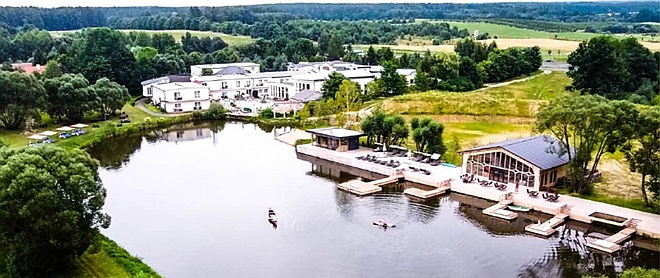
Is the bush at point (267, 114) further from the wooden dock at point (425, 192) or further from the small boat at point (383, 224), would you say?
the small boat at point (383, 224)

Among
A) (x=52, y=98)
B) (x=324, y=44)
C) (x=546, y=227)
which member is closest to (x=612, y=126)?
(x=546, y=227)

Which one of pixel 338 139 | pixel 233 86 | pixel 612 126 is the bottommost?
pixel 338 139

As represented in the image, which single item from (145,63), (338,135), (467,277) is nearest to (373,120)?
(338,135)

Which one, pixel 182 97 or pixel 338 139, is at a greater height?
pixel 182 97

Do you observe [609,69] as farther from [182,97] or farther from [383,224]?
[182,97]

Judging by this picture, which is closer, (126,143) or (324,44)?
(126,143)

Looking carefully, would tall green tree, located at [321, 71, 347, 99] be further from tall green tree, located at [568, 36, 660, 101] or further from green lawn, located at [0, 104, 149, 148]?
tall green tree, located at [568, 36, 660, 101]

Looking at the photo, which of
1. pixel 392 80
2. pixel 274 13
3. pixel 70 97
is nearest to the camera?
pixel 70 97
